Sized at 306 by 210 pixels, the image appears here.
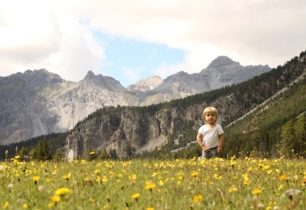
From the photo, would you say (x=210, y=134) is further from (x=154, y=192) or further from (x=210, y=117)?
(x=154, y=192)

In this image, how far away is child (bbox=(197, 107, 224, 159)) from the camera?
16891mm

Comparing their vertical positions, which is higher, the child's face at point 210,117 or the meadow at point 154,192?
the child's face at point 210,117

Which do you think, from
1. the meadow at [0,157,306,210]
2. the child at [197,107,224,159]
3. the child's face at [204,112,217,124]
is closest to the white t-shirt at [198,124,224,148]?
the child at [197,107,224,159]

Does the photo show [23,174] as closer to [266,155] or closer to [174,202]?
[174,202]

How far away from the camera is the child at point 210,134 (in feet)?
55.4

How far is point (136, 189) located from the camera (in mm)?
8125

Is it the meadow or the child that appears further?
the child

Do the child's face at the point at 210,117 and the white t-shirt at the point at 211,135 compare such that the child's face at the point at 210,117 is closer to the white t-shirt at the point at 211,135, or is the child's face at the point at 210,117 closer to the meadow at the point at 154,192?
the white t-shirt at the point at 211,135

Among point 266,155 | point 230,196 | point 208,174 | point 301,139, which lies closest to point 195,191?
point 230,196

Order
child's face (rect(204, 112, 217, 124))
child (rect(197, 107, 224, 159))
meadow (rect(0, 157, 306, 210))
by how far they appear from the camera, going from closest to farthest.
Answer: meadow (rect(0, 157, 306, 210)), child's face (rect(204, 112, 217, 124)), child (rect(197, 107, 224, 159))

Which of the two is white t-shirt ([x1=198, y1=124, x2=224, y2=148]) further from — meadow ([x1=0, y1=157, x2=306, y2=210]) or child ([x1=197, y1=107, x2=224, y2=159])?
meadow ([x1=0, y1=157, x2=306, y2=210])

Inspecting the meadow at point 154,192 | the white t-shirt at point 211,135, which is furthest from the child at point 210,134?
the meadow at point 154,192

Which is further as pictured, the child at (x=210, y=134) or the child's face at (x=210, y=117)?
the child at (x=210, y=134)

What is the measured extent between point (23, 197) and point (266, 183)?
4230 mm
